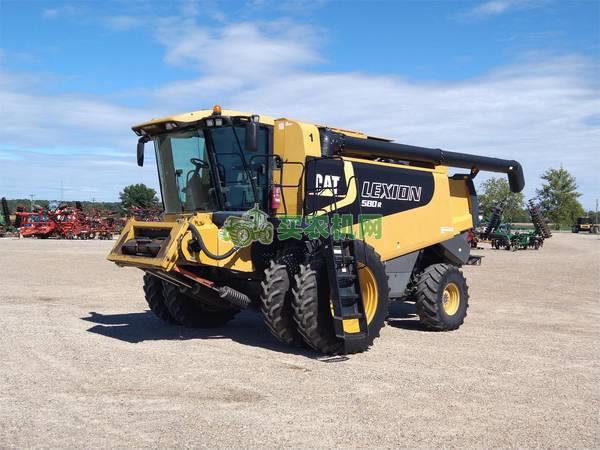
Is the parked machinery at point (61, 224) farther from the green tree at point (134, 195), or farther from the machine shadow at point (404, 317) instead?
the machine shadow at point (404, 317)

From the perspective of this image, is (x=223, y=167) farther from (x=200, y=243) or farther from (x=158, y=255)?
(x=158, y=255)

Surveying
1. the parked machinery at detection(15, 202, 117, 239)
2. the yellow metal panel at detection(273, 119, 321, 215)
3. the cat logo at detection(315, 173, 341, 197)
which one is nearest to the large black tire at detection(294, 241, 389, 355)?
the cat logo at detection(315, 173, 341, 197)

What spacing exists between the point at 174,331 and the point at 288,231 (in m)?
2.79

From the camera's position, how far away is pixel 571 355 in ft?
27.3

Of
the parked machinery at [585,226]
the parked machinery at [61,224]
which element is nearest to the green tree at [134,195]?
the parked machinery at [61,224]

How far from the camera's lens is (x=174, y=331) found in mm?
9883

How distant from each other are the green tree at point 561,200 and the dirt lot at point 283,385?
90.5m

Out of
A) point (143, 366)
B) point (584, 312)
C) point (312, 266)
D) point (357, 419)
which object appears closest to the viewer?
point (357, 419)

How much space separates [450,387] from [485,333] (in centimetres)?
364

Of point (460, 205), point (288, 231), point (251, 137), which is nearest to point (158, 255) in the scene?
point (288, 231)

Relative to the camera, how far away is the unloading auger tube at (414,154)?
9172 mm

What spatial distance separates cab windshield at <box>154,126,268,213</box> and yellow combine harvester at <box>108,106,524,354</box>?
0.05 ft

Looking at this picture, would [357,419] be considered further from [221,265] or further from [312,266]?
[221,265]

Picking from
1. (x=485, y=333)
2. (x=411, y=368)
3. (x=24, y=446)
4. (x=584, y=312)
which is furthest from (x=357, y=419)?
(x=584, y=312)
